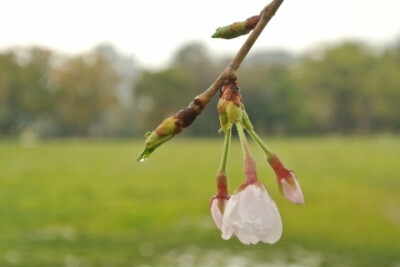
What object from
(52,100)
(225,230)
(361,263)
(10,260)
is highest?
(52,100)

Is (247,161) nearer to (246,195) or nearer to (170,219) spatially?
(246,195)

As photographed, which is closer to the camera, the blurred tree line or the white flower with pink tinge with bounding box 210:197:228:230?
the white flower with pink tinge with bounding box 210:197:228:230

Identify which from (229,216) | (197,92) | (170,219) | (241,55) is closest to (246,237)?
(229,216)

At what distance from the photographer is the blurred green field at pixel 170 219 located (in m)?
9.41

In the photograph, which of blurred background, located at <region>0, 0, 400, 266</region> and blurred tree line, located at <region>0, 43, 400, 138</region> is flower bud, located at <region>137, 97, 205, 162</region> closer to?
blurred background, located at <region>0, 0, 400, 266</region>

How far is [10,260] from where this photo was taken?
9.24 meters

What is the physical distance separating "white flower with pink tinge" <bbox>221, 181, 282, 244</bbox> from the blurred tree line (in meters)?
40.3

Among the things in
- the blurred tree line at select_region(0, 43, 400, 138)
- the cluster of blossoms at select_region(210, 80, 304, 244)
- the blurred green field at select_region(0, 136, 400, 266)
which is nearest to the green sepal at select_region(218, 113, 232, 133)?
the cluster of blossoms at select_region(210, 80, 304, 244)

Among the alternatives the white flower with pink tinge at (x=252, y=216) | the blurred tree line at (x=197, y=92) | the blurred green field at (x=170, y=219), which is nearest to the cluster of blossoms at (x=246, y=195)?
the white flower with pink tinge at (x=252, y=216)

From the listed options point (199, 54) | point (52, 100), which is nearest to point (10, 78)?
point (52, 100)

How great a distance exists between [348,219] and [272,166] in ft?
40.6

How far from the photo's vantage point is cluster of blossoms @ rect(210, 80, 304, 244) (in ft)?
1.64

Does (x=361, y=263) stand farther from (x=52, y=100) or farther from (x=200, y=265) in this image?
(x=52, y=100)

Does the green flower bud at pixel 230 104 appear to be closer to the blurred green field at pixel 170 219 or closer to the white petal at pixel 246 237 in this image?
the white petal at pixel 246 237
